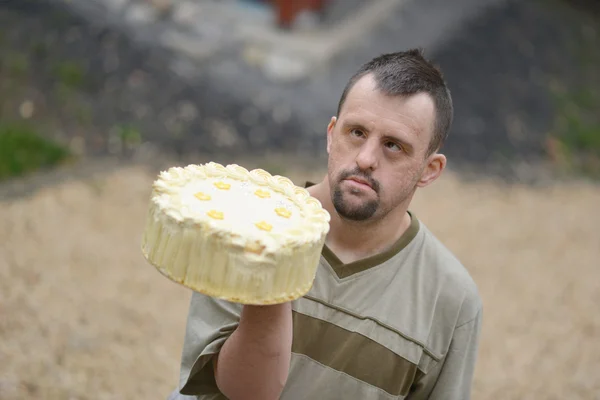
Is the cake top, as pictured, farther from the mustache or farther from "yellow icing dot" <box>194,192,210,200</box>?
the mustache

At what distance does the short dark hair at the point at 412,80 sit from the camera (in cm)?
240

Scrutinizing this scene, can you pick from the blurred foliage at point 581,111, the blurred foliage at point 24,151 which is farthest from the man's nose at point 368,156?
the blurred foliage at point 581,111

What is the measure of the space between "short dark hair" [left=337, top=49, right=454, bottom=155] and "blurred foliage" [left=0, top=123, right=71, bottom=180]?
20.5 ft

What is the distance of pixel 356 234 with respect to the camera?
2.52 metres

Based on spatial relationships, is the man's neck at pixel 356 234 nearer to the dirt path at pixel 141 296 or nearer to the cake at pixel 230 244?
the cake at pixel 230 244

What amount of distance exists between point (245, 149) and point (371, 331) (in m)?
7.03

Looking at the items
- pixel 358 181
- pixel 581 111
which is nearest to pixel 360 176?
pixel 358 181

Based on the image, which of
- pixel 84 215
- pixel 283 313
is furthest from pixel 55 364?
pixel 283 313

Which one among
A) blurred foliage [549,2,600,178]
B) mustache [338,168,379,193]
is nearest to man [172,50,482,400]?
mustache [338,168,379,193]

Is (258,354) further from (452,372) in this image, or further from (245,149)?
(245,149)

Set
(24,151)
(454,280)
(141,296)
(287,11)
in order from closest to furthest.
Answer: (454,280) → (141,296) → (24,151) → (287,11)

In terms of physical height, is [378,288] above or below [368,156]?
below

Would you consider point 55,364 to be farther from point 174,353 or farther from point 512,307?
point 512,307

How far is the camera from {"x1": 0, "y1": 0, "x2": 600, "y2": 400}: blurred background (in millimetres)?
5941
